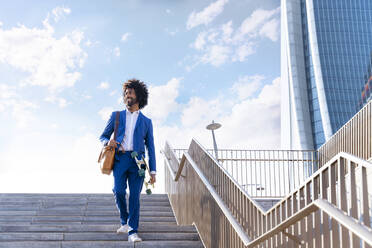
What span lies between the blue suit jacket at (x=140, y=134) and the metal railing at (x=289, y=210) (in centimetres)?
67

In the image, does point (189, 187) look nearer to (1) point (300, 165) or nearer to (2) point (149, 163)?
(2) point (149, 163)

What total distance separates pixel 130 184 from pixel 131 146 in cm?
42

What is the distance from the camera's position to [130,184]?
6195 millimetres

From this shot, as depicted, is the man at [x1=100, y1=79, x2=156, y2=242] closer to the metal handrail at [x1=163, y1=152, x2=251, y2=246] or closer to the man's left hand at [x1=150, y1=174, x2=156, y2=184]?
the man's left hand at [x1=150, y1=174, x2=156, y2=184]

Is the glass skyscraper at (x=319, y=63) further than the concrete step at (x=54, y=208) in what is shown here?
Yes

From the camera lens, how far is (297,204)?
165 inches

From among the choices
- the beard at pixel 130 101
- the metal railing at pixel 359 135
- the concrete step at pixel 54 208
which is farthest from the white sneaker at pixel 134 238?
the metal railing at pixel 359 135

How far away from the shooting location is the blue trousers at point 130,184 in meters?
6.11

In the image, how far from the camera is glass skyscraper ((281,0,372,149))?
3246 inches

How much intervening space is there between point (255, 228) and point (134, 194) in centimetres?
169

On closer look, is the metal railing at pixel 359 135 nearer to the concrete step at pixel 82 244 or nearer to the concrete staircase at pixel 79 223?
the concrete staircase at pixel 79 223

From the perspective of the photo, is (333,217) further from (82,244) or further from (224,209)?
(82,244)

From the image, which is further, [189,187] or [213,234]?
[189,187]

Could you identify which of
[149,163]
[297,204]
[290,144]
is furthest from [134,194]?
[290,144]
